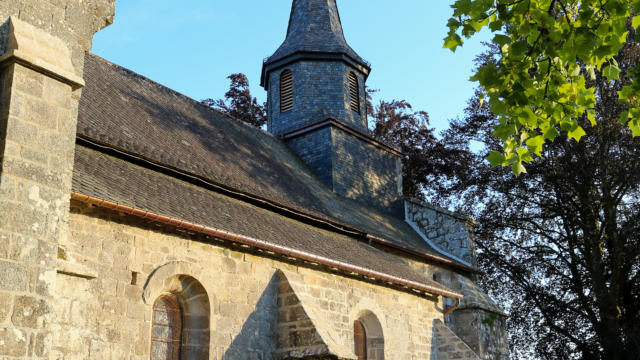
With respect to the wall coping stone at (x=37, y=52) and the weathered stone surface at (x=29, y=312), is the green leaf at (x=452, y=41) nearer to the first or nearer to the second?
the wall coping stone at (x=37, y=52)

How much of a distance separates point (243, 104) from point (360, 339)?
15.2 meters

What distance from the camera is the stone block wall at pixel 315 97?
19.5 meters

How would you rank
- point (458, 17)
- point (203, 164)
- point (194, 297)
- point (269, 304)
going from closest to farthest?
point (458, 17), point (194, 297), point (269, 304), point (203, 164)

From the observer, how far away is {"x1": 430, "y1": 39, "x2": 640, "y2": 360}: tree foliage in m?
17.9

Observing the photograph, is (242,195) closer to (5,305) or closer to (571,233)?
→ (5,305)

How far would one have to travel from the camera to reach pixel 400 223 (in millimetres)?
19062

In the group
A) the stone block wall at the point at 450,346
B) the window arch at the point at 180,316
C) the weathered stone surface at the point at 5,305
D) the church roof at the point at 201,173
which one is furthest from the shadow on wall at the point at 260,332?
the weathered stone surface at the point at 5,305

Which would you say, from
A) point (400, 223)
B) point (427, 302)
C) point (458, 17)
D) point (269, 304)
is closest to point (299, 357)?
point (269, 304)

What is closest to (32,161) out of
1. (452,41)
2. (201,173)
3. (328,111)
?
(452,41)

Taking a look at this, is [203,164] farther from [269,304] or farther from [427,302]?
[427,302]

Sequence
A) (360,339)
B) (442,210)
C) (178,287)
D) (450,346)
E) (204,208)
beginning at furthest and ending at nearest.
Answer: (442,210) < (450,346) < (360,339) < (204,208) < (178,287)

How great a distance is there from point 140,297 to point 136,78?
776 centimetres

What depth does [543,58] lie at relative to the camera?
5.86 meters

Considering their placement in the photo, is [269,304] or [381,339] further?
[381,339]
